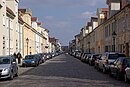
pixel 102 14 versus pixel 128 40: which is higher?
pixel 102 14

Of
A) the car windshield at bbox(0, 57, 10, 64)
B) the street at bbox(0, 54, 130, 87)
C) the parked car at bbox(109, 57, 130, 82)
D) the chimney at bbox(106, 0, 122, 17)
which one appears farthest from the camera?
the chimney at bbox(106, 0, 122, 17)

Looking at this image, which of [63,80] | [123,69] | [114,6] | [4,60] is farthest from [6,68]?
[114,6]

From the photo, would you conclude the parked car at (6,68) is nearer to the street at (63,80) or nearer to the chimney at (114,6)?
the street at (63,80)

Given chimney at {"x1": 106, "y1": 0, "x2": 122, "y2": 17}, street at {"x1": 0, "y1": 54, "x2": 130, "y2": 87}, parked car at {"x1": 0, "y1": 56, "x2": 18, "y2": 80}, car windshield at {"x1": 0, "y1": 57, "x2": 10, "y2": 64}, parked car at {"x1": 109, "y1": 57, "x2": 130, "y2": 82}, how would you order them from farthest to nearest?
chimney at {"x1": 106, "y1": 0, "x2": 122, "y2": 17}, car windshield at {"x1": 0, "y1": 57, "x2": 10, "y2": 64}, parked car at {"x1": 0, "y1": 56, "x2": 18, "y2": 80}, parked car at {"x1": 109, "y1": 57, "x2": 130, "y2": 82}, street at {"x1": 0, "y1": 54, "x2": 130, "y2": 87}

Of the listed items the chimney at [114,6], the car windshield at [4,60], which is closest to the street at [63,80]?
the car windshield at [4,60]

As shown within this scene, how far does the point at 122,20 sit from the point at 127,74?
22.0m

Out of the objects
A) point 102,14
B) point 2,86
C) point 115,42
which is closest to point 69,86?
point 2,86

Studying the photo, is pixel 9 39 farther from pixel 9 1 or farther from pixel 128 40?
pixel 128 40

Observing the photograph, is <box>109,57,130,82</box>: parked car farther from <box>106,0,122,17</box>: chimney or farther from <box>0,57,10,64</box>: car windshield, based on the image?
<box>106,0,122,17</box>: chimney

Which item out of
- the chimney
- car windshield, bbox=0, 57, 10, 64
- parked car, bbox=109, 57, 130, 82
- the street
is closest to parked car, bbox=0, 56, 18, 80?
car windshield, bbox=0, 57, 10, 64

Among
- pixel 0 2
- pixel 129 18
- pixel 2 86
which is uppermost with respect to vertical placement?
pixel 0 2

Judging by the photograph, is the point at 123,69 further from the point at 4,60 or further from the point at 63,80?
the point at 4,60

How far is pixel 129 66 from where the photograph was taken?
18.1 metres

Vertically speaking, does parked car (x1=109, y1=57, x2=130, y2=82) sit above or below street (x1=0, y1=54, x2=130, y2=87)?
above
